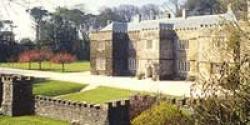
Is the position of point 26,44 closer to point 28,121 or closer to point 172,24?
point 172,24

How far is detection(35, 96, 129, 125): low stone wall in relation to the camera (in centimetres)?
1947

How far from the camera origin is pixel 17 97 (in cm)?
2491

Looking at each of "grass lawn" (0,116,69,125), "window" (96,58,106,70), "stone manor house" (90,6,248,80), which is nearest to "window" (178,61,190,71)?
"stone manor house" (90,6,248,80)

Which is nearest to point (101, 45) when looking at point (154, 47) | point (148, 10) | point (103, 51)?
point (103, 51)

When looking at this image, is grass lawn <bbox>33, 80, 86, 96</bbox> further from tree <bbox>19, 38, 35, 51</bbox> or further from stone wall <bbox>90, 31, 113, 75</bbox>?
tree <bbox>19, 38, 35, 51</bbox>

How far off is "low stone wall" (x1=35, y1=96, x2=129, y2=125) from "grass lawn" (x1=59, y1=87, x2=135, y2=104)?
12.9 ft

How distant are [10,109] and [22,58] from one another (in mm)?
31260

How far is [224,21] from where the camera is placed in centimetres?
1166

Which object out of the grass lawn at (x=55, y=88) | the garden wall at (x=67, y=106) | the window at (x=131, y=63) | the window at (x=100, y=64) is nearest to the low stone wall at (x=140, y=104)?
the garden wall at (x=67, y=106)

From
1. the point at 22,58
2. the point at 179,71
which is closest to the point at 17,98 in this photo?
the point at 179,71

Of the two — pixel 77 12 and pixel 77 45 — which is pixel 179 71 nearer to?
pixel 77 45

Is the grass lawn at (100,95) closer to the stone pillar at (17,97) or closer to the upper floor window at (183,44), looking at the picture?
the stone pillar at (17,97)

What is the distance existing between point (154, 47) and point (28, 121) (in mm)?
19729

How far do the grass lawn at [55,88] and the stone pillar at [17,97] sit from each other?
536cm
